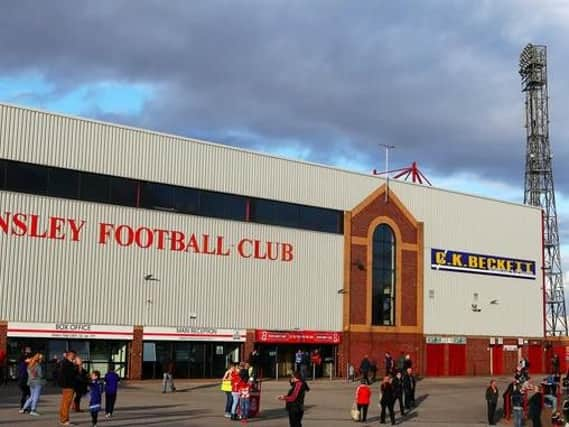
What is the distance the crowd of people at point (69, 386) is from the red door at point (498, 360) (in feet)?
125

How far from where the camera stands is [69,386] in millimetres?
22266

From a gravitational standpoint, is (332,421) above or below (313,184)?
below

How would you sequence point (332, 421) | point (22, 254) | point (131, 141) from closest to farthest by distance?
point (332, 421)
point (22, 254)
point (131, 141)

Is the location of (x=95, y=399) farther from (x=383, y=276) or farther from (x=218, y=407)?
(x=383, y=276)

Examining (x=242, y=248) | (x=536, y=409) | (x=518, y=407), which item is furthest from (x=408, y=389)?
(x=242, y=248)

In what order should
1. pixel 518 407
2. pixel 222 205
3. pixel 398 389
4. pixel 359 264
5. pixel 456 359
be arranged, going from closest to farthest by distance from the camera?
pixel 518 407, pixel 398 389, pixel 222 205, pixel 359 264, pixel 456 359

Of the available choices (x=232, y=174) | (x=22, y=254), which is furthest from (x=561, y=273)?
(x=22, y=254)

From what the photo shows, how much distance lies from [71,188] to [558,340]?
135 ft

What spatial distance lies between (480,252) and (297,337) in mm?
17598

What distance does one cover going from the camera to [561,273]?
7956 cm

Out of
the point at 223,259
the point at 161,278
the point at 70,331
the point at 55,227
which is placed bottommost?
the point at 70,331

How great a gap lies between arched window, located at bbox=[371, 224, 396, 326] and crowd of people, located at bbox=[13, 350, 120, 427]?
2734 centimetres

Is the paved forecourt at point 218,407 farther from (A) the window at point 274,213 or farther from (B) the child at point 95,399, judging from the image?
(A) the window at point 274,213

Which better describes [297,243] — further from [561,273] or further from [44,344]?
[561,273]
